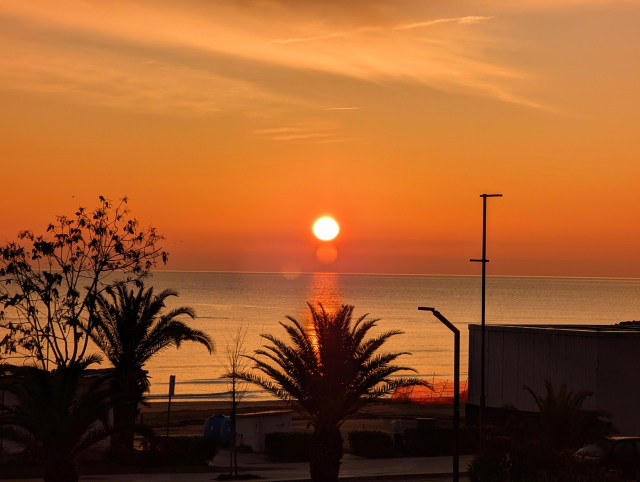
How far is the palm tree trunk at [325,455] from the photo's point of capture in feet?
89.6

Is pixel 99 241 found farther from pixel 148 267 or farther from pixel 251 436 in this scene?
pixel 251 436

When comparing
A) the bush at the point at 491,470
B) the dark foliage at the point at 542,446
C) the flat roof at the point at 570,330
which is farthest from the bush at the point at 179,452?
the flat roof at the point at 570,330

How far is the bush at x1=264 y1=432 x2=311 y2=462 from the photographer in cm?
3444

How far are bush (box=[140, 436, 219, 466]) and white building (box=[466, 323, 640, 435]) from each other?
14.4 meters

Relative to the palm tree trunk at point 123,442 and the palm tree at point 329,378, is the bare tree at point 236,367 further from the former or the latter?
the palm tree trunk at point 123,442

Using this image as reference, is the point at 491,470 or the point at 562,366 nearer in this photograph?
the point at 491,470

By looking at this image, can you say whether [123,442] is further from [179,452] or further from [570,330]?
[570,330]

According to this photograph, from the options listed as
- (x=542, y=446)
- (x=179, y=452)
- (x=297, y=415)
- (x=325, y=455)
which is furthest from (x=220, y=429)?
(x=542, y=446)

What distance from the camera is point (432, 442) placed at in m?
35.9

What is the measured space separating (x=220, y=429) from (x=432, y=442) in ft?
32.7

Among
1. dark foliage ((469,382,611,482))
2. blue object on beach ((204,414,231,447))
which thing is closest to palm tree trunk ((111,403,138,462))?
blue object on beach ((204,414,231,447))

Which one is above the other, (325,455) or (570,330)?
(570,330)

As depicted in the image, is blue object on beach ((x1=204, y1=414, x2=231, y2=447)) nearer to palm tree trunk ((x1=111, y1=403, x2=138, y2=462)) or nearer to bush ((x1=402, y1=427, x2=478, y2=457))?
palm tree trunk ((x1=111, y1=403, x2=138, y2=462))

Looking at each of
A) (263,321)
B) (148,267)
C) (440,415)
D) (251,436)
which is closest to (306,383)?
(251,436)
